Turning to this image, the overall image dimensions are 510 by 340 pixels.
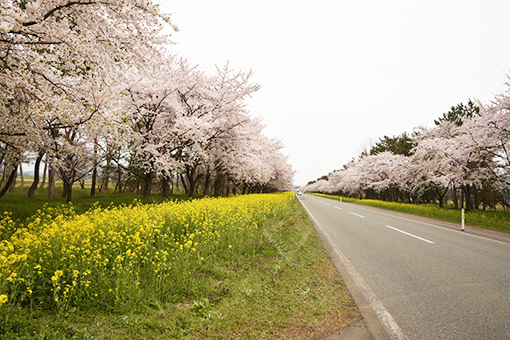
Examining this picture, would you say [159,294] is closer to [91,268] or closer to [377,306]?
[91,268]

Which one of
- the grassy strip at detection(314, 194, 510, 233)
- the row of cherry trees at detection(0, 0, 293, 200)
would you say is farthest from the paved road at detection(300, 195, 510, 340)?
the row of cherry trees at detection(0, 0, 293, 200)

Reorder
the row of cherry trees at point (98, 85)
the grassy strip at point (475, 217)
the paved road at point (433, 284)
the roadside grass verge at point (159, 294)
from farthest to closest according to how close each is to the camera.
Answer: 1. the grassy strip at point (475, 217)
2. the row of cherry trees at point (98, 85)
3. the paved road at point (433, 284)
4. the roadside grass verge at point (159, 294)

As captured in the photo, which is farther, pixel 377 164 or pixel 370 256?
pixel 377 164

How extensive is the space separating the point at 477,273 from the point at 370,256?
6.61 feet

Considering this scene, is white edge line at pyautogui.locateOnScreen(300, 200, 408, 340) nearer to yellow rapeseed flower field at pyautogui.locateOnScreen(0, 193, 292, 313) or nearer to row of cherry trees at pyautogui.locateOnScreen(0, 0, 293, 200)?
yellow rapeseed flower field at pyautogui.locateOnScreen(0, 193, 292, 313)

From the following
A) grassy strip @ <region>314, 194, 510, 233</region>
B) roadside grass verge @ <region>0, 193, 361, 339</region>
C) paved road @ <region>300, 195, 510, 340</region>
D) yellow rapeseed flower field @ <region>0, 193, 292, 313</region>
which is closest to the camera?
roadside grass verge @ <region>0, 193, 361, 339</region>

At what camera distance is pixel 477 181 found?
17.7 meters

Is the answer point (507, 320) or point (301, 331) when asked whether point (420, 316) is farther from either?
point (301, 331)

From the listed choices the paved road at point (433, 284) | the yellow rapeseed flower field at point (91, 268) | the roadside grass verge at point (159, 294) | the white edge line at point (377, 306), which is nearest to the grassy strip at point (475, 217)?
the paved road at point (433, 284)

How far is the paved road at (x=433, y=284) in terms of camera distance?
10.1ft

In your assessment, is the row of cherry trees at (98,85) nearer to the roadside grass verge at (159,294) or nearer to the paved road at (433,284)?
the roadside grass verge at (159,294)

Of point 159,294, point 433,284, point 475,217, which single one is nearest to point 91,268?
point 159,294

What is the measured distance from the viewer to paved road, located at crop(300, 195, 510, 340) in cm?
308

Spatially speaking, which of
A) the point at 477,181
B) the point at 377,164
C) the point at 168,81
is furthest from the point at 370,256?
the point at 377,164
